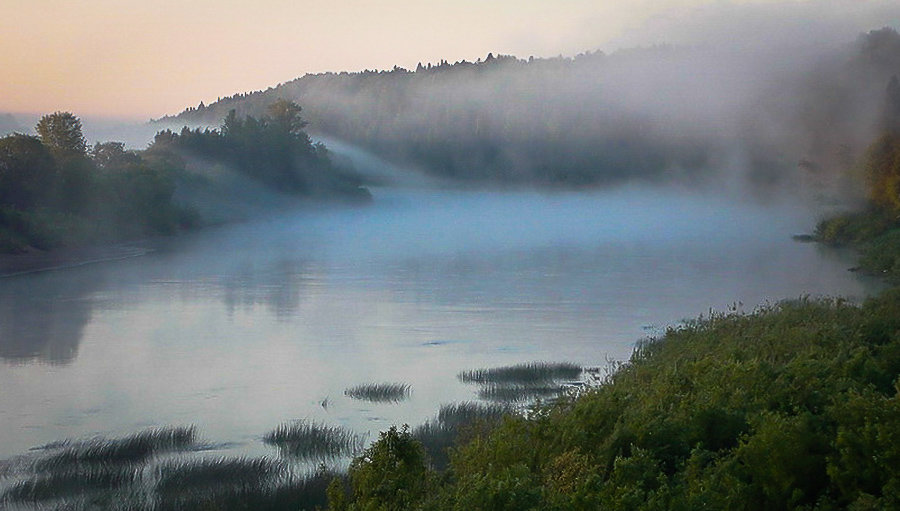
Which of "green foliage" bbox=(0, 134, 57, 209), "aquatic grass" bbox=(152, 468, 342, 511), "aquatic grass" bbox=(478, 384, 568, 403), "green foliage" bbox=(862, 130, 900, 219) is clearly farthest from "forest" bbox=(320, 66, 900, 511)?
"green foliage" bbox=(0, 134, 57, 209)

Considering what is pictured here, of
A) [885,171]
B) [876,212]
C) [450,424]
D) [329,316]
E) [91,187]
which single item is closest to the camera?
[450,424]

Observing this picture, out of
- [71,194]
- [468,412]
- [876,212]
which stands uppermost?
[71,194]

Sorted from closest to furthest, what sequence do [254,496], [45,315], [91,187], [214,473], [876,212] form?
[254,496], [214,473], [45,315], [876,212], [91,187]

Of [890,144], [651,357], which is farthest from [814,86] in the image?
[651,357]

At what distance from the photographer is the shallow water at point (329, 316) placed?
1475 cm

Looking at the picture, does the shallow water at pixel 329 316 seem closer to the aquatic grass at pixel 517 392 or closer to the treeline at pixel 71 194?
the aquatic grass at pixel 517 392

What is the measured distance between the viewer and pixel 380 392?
15.5 metres

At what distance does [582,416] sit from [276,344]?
39.7ft

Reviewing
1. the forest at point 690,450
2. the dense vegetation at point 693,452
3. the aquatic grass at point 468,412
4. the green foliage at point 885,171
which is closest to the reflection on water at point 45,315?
the aquatic grass at point 468,412

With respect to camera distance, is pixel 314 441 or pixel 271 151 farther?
pixel 271 151

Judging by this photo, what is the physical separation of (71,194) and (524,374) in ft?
120

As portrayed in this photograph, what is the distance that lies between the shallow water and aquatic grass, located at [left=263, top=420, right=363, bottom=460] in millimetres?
262

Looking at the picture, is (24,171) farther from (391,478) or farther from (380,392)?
(391,478)

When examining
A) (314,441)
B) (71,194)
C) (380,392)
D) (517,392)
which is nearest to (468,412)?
(517,392)
